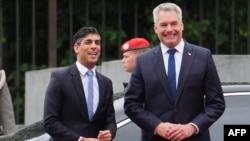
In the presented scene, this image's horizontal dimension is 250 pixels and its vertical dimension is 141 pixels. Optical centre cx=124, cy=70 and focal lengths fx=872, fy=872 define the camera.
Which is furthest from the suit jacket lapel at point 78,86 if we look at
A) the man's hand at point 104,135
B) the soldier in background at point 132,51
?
the soldier in background at point 132,51

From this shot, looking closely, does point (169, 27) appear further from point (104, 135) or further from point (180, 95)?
point (104, 135)

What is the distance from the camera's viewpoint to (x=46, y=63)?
35.7ft

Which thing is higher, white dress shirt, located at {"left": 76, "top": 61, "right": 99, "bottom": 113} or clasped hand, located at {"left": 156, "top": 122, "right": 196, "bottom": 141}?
white dress shirt, located at {"left": 76, "top": 61, "right": 99, "bottom": 113}

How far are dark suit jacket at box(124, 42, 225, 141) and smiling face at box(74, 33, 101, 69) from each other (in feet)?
1.49

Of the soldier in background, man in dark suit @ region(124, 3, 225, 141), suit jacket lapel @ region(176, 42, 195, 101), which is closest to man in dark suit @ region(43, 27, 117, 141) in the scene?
man in dark suit @ region(124, 3, 225, 141)

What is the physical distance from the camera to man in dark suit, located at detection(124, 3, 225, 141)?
17.1 ft

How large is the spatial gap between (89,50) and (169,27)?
0.68m

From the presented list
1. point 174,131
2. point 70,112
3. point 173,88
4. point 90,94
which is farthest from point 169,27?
point 70,112

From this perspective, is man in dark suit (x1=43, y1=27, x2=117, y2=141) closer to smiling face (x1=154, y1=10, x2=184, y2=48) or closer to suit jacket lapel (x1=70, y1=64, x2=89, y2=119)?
suit jacket lapel (x1=70, y1=64, x2=89, y2=119)

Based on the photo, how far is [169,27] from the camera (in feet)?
17.3

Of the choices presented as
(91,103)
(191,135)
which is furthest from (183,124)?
(91,103)

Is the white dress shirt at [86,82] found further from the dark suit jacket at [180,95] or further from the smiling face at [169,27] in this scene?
the smiling face at [169,27]

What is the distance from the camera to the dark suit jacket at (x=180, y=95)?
5227 millimetres

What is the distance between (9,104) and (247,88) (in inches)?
124
